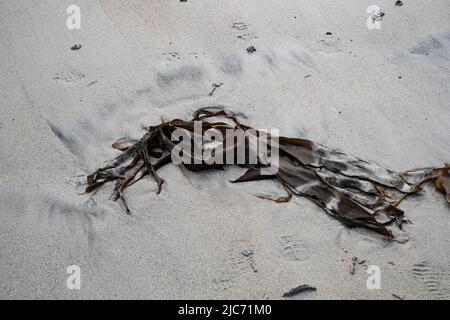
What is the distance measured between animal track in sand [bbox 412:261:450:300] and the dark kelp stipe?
0.51ft

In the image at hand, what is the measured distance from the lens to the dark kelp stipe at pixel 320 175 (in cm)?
179

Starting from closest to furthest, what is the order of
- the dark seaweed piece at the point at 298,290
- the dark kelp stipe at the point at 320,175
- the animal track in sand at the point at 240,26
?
the dark seaweed piece at the point at 298,290 → the dark kelp stipe at the point at 320,175 → the animal track in sand at the point at 240,26

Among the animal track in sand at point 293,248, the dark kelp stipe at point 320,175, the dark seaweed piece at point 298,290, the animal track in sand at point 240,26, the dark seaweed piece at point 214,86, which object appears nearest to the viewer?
the dark seaweed piece at point 298,290

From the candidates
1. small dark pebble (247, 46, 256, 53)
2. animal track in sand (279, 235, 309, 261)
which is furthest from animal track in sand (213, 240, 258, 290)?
small dark pebble (247, 46, 256, 53)

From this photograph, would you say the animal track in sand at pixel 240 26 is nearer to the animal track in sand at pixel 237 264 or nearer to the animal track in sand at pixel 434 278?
the animal track in sand at pixel 237 264

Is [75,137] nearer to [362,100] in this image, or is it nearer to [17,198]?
[17,198]

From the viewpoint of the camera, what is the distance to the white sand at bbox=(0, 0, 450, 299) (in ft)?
5.28

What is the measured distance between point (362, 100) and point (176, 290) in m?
1.45

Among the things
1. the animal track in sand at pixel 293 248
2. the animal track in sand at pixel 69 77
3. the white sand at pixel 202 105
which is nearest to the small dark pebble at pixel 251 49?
the white sand at pixel 202 105

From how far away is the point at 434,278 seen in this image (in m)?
1.58

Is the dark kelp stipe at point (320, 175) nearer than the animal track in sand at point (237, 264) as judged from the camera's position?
No

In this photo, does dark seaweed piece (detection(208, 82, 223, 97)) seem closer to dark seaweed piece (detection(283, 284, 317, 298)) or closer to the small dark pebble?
the small dark pebble

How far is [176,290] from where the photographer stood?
5.12ft
